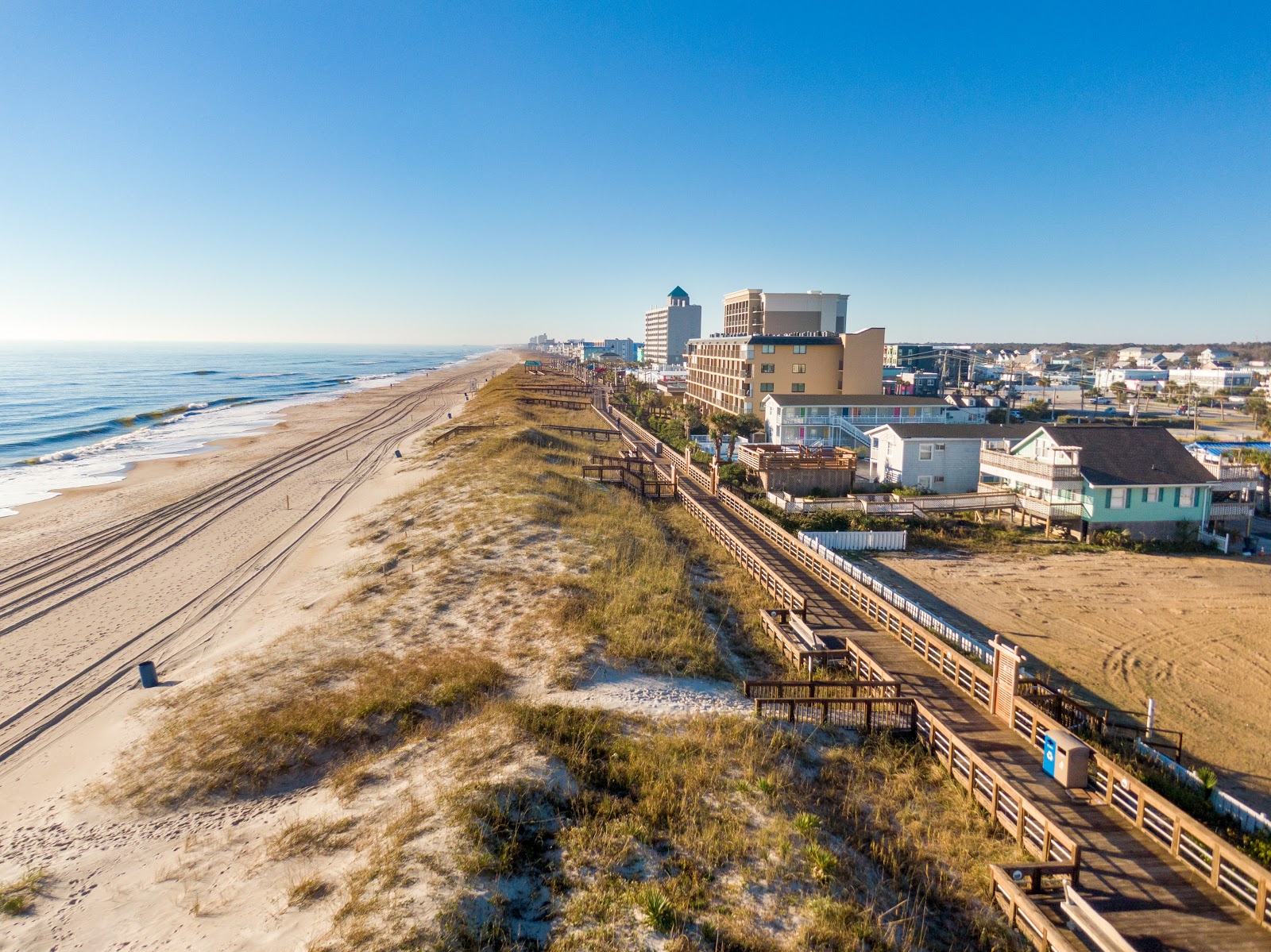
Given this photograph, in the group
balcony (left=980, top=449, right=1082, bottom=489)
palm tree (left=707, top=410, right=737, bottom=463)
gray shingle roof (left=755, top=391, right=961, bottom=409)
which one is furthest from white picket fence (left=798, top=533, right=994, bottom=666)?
palm tree (left=707, top=410, right=737, bottom=463)

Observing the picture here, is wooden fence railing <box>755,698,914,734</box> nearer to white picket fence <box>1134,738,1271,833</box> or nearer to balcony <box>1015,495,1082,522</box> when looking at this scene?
white picket fence <box>1134,738,1271,833</box>

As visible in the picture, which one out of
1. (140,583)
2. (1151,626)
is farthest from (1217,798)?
(140,583)

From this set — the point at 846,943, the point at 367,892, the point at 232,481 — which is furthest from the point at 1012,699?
the point at 232,481

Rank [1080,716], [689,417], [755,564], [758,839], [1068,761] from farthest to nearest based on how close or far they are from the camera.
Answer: [689,417] → [755,564] → [1080,716] → [1068,761] → [758,839]

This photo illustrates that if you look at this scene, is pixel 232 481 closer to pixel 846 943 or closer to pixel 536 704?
pixel 536 704

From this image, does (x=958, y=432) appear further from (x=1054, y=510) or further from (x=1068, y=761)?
(x=1068, y=761)

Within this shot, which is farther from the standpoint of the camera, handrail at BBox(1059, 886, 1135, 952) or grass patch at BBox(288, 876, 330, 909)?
grass patch at BBox(288, 876, 330, 909)

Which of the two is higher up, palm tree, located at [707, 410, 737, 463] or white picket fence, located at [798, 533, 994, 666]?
palm tree, located at [707, 410, 737, 463]
